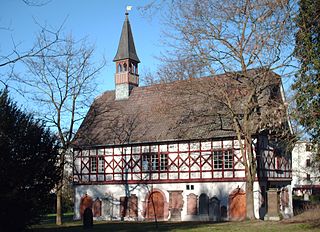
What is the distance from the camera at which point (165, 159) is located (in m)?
31.9

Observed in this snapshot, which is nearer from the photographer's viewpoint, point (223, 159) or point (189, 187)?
point (223, 159)

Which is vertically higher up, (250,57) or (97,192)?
(250,57)

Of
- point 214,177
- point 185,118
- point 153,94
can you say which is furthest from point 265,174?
point 153,94

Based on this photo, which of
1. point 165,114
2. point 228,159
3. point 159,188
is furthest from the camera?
point 159,188

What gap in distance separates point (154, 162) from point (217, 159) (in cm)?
504

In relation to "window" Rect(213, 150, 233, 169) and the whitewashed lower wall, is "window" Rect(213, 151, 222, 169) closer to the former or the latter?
"window" Rect(213, 150, 233, 169)

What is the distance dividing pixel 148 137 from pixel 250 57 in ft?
38.6

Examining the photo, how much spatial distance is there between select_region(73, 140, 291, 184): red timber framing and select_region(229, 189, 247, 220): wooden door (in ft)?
3.41

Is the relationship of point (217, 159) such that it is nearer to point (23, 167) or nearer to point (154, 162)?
point (154, 162)

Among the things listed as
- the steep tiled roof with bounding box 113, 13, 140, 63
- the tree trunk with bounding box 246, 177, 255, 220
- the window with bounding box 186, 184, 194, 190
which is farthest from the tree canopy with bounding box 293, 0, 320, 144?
the steep tiled roof with bounding box 113, 13, 140, 63

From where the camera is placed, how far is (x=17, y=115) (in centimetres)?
1836

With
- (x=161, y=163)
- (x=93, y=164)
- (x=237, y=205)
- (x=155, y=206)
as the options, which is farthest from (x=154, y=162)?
(x=237, y=205)

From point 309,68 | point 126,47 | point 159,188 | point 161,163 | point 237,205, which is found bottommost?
point 237,205

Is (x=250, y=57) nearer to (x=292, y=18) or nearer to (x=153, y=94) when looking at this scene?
(x=292, y=18)
